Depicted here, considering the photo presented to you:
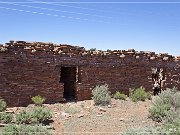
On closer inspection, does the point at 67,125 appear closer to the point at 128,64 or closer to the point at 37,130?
the point at 37,130

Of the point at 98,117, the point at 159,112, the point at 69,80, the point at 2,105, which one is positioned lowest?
the point at 98,117

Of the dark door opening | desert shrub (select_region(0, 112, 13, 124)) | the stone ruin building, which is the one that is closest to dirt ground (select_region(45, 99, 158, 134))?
the stone ruin building

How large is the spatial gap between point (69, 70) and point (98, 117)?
5892mm

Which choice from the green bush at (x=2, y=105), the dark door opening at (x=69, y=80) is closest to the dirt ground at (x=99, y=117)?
the dark door opening at (x=69, y=80)

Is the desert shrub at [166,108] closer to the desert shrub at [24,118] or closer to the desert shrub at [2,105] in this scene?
the desert shrub at [24,118]

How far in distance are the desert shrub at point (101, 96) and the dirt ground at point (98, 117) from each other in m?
0.31

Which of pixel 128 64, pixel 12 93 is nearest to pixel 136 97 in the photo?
pixel 128 64

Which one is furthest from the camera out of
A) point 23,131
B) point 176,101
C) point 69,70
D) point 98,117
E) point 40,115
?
point 69,70

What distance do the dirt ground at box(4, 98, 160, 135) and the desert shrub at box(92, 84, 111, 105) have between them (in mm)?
310

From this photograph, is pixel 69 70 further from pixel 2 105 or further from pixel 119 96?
pixel 2 105

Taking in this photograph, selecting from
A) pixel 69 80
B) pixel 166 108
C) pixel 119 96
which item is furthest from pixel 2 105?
pixel 166 108

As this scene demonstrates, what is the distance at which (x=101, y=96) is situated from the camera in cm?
1748

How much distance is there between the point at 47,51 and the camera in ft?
57.7

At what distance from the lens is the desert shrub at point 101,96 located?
17.4m
